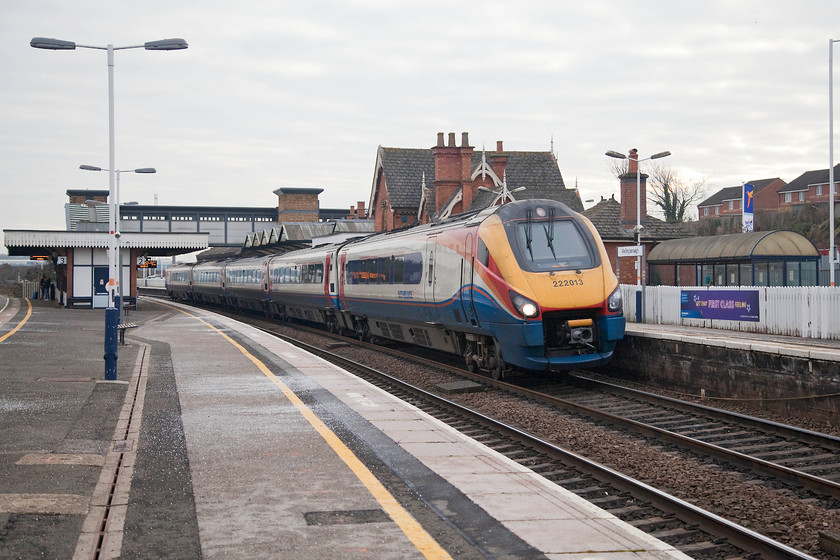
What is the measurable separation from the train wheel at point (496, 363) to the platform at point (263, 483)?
98.7 inches

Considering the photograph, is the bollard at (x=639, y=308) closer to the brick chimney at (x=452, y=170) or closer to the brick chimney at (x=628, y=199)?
the brick chimney at (x=628, y=199)

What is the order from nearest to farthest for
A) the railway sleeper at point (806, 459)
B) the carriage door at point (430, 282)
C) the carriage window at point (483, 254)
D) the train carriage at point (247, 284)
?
the railway sleeper at point (806, 459) → the carriage window at point (483, 254) → the carriage door at point (430, 282) → the train carriage at point (247, 284)

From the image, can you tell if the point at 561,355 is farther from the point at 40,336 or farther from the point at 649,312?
the point at 40,336

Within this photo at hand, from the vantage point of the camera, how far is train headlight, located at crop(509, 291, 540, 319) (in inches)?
507

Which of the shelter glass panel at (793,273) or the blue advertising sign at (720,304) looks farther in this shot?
the shelter glass panel at (793,273)

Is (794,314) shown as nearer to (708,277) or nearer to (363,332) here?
(363,332)

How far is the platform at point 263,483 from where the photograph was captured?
5.51 m

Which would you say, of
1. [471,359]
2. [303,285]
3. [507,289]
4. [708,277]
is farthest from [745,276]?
[507,289]

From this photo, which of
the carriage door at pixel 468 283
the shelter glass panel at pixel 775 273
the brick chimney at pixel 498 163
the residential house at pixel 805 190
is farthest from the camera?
the residential house at pixel 805 190

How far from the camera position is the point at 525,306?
42.3ft

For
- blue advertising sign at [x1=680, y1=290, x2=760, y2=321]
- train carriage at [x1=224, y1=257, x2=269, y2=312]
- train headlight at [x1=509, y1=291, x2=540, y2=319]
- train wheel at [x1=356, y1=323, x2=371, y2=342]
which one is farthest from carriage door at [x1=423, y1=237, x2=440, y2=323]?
train carriage at [x1=224, y1=257, x2=269, y2=312]

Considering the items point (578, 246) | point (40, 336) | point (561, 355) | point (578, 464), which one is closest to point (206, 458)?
point (578, 464)

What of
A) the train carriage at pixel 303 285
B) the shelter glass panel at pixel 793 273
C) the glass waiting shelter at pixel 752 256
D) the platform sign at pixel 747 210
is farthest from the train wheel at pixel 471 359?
the platform sign at pixel 747 210

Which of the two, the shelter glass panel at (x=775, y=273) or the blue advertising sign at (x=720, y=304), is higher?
the shelter glass panel at (x=775, y=273)
